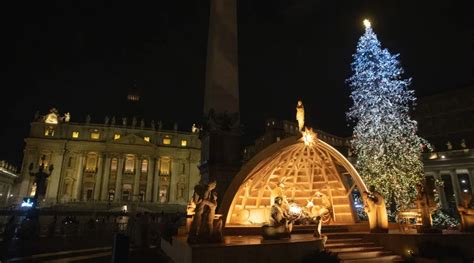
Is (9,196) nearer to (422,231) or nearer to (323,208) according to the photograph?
(323,208)

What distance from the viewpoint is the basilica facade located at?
6322 cm

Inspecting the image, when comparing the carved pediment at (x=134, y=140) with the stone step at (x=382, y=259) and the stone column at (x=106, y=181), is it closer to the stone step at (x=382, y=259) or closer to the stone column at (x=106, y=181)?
the stone column at (x=106, y=181)

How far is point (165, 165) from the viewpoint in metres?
71.4

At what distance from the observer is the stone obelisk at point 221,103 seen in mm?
12539

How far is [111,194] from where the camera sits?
212 ft

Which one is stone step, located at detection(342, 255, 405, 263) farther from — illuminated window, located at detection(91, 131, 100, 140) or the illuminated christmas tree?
illuminated window, located at detection(91, 131, 100, 140)

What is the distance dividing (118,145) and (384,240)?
6435 cm

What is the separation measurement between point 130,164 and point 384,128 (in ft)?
191

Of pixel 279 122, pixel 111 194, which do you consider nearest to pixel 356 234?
pixel 279 122

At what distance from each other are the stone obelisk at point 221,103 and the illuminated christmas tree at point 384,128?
44.5 ft

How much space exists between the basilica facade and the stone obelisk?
164ft

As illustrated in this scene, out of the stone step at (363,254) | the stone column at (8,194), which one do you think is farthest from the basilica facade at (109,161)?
the stone step at (363,254)

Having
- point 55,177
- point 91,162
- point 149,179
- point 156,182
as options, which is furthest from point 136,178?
point 55,177

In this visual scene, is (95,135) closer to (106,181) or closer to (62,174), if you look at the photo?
(62,174)
